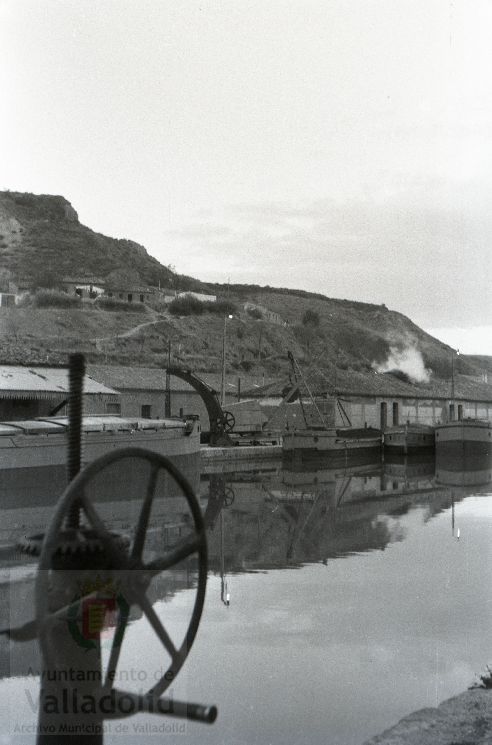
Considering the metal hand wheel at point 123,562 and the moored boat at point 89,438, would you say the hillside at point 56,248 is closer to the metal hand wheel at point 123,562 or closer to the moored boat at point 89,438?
the moored boat at point 89,438

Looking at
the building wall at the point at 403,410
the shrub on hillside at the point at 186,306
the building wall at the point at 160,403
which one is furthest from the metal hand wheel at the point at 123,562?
the shrub on hillside at the point at 186,306

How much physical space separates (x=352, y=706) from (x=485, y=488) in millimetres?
20605

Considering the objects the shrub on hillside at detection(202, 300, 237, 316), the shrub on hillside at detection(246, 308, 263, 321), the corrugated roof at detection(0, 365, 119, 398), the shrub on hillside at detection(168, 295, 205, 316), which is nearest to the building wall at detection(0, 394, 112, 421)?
the corrugated roof at detection(0, 365, 119, 398)

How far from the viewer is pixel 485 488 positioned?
25.9 meters

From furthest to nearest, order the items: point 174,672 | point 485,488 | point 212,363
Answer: point 212,363
point 485,488
point 174,672

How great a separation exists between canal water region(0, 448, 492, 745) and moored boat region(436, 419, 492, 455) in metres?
23.8

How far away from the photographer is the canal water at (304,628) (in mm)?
6090

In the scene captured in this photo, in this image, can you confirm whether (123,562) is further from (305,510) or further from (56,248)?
(56,248)

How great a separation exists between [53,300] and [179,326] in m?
17.0

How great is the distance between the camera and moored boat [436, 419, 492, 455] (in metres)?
40.8

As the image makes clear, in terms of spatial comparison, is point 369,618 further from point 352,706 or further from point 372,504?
point 372,504

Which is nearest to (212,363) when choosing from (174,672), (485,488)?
(485,488)

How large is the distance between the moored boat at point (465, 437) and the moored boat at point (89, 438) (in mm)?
17005

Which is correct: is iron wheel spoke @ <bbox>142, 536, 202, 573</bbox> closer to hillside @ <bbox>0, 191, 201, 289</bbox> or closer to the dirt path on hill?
the dirt path on hill
